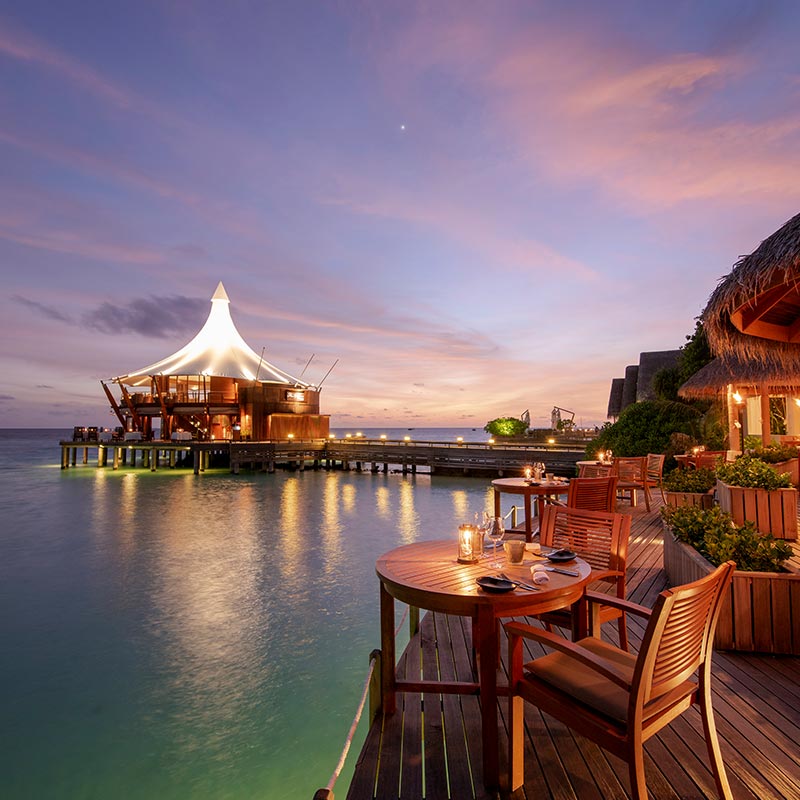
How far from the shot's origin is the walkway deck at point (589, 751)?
1.96 meters

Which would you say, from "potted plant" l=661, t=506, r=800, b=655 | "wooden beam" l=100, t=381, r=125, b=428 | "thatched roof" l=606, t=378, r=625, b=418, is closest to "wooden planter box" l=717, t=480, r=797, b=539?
"potted plant" l=661, t=506, r=800, b=655

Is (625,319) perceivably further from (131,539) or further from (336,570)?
(131,539)

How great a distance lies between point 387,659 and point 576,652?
4.23 ft

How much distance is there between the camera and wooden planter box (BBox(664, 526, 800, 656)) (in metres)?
3.10

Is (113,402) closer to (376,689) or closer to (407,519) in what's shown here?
(407,519)

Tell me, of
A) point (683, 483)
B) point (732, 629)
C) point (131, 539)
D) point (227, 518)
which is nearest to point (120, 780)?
point (732, 629)

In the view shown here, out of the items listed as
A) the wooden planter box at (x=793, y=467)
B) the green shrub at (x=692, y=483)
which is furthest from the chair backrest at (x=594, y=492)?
the wooden planter box at (x=793, y=467)

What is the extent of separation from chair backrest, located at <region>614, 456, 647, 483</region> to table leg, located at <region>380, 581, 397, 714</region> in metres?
7.57

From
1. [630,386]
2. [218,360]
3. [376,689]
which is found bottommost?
[376,689]

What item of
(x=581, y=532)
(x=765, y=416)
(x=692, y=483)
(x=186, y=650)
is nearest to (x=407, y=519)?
(x=186, y=650)

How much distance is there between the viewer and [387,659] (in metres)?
→ 2.60

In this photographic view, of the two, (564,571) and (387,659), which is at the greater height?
(564,571)

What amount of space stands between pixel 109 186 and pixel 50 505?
52.1 ft

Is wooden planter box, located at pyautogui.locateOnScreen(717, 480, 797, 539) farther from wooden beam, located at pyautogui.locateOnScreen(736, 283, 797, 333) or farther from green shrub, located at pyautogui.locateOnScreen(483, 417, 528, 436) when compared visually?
green shrub, located at pyautogui.locateOnScreen(483, 417, 528, 436)
